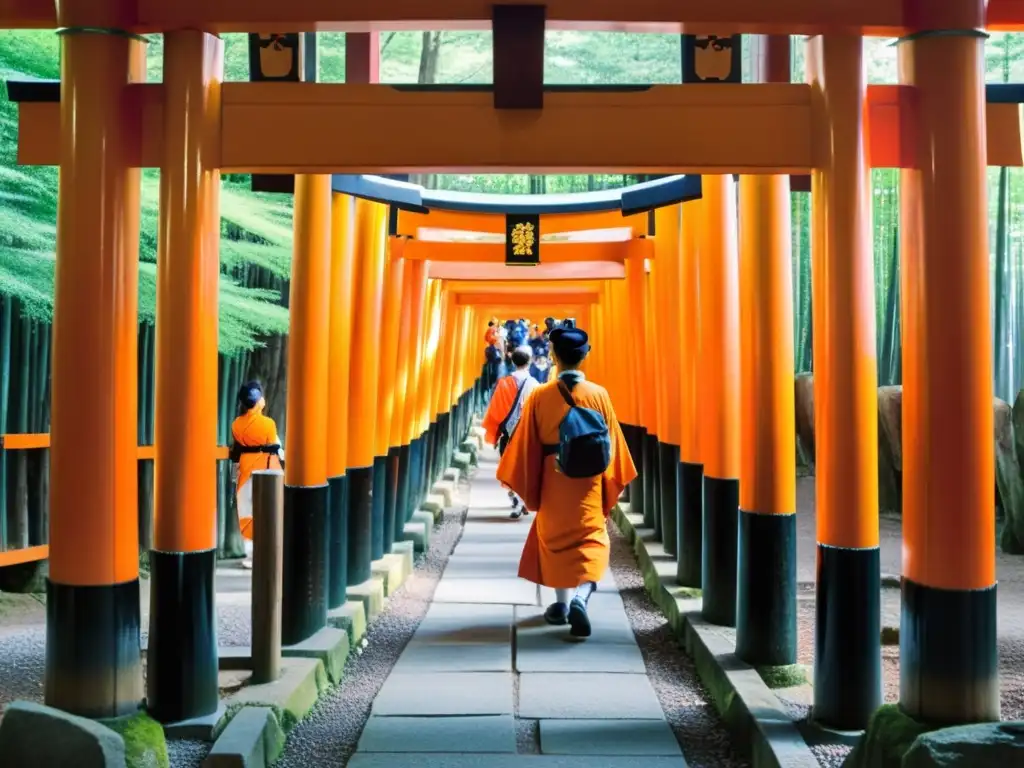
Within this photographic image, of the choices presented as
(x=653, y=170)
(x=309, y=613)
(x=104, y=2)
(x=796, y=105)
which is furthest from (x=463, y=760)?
(x=104, y=2)

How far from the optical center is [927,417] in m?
3.60

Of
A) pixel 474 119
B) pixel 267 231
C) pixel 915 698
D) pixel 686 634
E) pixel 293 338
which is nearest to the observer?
pixel 915 698

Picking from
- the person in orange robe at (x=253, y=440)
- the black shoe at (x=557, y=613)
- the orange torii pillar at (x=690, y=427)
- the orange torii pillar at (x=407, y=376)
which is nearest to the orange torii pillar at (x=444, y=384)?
the orange torii pillar at (x=407, y=376)

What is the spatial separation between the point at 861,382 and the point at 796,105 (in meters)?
1.04

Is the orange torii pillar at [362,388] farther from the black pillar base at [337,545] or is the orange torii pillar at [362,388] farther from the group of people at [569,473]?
the group of people at [569,473]

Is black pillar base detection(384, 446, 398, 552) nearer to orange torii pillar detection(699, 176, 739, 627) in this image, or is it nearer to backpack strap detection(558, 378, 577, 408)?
backpack strap detection(558, 378, 577, 408)

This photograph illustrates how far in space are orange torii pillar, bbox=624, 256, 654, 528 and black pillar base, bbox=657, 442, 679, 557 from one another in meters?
1.52

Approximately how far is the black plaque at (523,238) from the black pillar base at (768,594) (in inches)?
209

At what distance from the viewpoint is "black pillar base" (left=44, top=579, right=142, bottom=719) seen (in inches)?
145

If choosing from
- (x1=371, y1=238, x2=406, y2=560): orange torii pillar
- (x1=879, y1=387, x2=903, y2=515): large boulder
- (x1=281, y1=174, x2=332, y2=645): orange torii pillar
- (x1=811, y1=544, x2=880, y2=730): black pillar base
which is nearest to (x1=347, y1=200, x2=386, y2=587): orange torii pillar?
(x1=371, y1=238, x2=406, y2=560): orange torii pillar

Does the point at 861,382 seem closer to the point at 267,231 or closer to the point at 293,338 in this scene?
the point at 293,338

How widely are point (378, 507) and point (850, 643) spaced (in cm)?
478

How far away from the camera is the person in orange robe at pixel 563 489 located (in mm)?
6055

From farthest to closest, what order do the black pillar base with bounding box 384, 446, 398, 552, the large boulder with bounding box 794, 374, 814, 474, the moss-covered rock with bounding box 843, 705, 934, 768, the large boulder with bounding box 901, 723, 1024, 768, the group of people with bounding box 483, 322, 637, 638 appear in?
the large boulder with bounding box 794, 374, 814, 474
the black pillar base with bounding box 384, 446, 398, 552
the group of people with bounding box 483, 322, 637, 638
the moss-covered rock with bounding box 843, 705, 934, 768
the large boulder with bounding box 901, 723, 1024, 768
